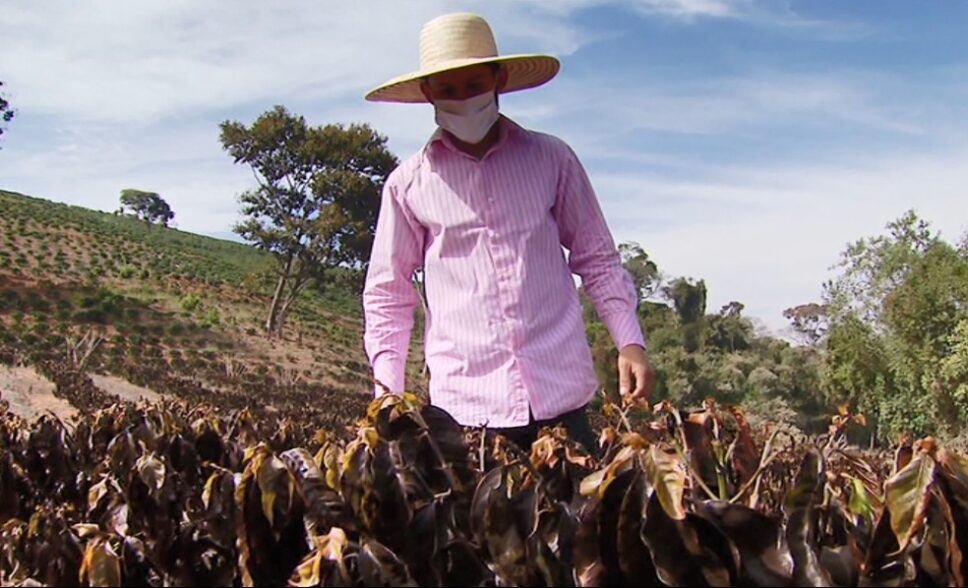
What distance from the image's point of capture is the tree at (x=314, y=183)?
32.7 metres

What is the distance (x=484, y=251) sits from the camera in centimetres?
247

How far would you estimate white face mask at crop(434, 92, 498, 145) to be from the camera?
A: 2457 millimetres

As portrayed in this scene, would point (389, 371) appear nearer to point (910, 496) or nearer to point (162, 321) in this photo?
point (910, 496)

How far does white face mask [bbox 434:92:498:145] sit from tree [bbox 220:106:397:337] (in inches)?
1187

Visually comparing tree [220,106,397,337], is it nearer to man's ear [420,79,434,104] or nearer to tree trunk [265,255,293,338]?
tree trunk [265,255,293,338]

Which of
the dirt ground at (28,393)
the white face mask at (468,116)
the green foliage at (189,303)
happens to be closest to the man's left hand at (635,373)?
the white face mask at (468,116)

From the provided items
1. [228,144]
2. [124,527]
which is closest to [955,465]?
[124,527]

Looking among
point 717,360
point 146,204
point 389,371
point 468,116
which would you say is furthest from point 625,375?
point 146,204

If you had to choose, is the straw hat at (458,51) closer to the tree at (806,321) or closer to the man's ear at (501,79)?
the man's ear at (501,79)

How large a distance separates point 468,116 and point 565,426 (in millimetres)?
776

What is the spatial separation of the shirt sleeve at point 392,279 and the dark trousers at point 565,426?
0.32m

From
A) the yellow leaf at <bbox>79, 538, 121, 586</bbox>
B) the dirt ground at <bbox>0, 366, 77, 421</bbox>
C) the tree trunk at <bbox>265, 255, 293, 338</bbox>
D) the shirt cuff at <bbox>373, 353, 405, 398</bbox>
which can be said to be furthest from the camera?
the tree trunk at <bbox>265, 255, 293, 338</bbox>

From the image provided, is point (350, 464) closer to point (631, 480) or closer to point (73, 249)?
point (631, 480)

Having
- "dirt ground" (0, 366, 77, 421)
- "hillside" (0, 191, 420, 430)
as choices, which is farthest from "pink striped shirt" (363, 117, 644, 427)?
"hillside" (0, 191, 420, 430)
